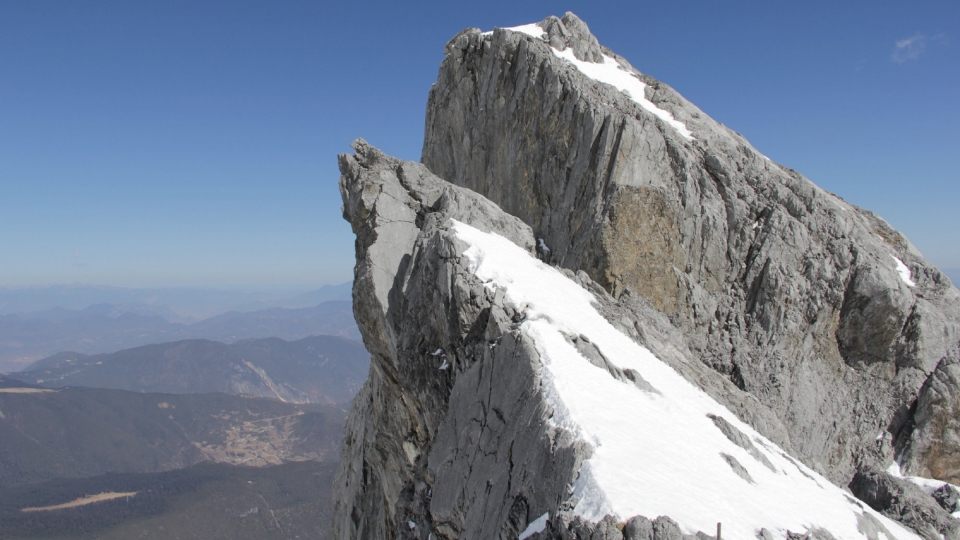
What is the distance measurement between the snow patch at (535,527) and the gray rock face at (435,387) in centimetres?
19

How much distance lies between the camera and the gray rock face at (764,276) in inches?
1094

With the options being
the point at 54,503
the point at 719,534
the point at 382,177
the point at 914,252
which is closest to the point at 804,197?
the point at 914,252

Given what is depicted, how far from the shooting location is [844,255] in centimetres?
2883

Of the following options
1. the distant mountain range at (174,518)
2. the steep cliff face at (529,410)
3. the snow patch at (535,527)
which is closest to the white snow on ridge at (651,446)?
the steep cliff face at (529,410)

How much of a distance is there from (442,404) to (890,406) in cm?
2362

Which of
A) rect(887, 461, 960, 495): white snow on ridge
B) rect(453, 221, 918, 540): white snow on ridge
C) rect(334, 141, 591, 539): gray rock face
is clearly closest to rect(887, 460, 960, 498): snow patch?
rect(887, 461, 960, 495): white snow on ridge

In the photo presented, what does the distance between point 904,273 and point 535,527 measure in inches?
1138

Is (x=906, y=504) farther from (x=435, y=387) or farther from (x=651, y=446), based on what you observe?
(x=435, y=387)

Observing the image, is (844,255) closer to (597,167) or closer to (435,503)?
(597,167)

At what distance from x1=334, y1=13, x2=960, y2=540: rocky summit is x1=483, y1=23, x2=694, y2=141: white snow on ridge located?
0.22 m

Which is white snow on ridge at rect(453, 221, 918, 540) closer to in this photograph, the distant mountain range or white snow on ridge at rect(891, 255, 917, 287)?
white snow on ridge at rect(891, 255, 917, 287)

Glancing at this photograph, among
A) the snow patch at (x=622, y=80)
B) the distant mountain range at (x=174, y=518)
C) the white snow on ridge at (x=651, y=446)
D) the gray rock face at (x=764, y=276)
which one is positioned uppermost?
the snow patch at (x=622, y=80)

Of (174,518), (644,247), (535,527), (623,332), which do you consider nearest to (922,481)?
(644,247)

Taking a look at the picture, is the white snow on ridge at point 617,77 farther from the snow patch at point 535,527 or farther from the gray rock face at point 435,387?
the snow patch at point 535,527
